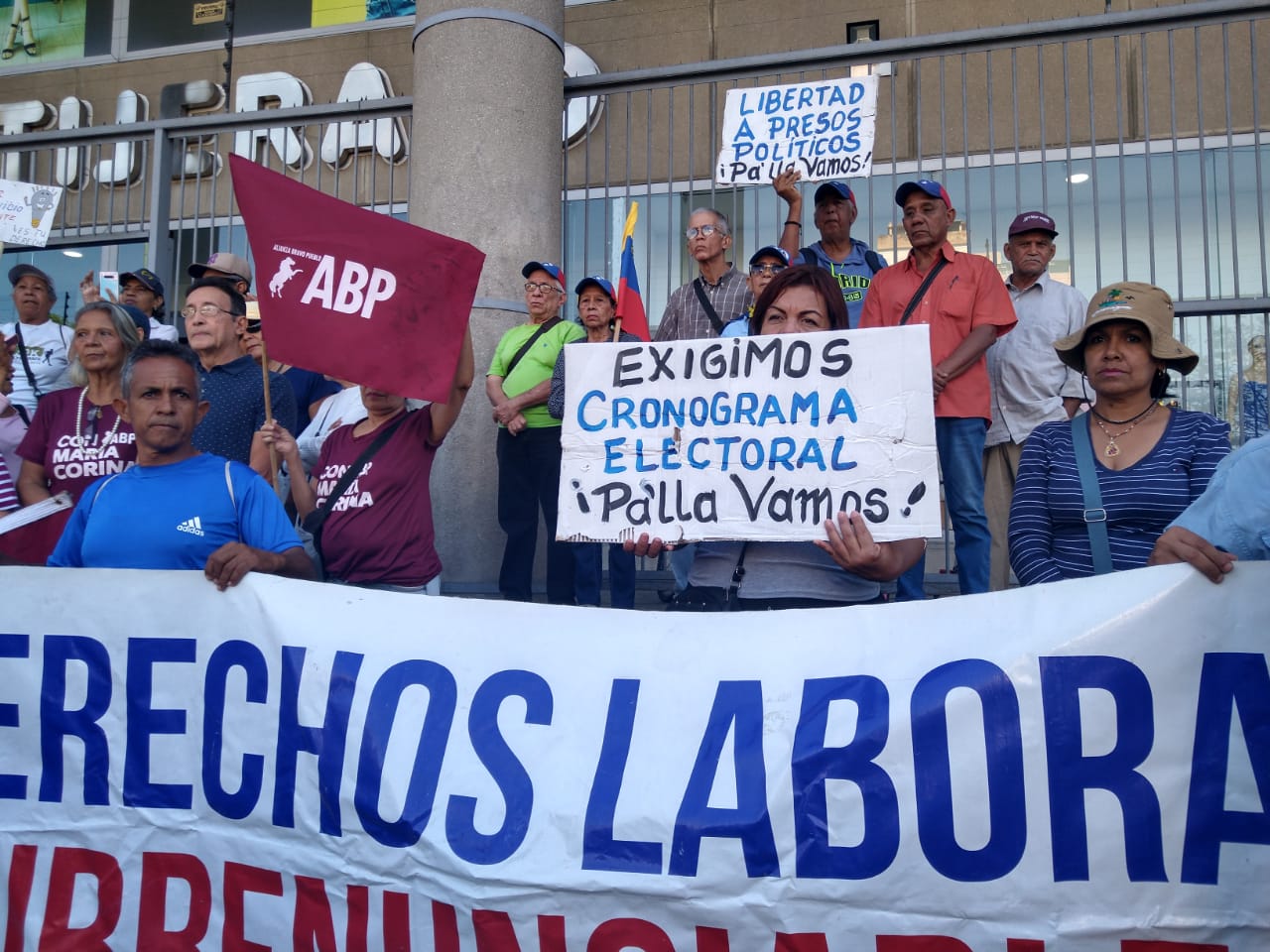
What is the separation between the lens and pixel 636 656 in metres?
2.78

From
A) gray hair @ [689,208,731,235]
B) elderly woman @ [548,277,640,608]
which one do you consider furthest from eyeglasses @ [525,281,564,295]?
gray hair @ [689,208,731,235]

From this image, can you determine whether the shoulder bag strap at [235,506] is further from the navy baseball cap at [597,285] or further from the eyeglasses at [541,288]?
the navy baseball cap at [597,285]

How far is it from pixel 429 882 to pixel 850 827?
1.01 metres

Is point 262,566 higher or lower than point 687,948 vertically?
higher

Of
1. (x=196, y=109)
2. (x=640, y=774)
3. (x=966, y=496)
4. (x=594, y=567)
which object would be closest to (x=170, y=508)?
(x=640, y=774)

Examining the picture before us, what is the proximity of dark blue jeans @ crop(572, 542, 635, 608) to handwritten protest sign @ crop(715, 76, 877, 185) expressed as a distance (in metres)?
2.07

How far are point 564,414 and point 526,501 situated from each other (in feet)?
5.74

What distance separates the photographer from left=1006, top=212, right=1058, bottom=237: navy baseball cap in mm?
5320

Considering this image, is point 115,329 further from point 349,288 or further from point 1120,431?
point 1120,431

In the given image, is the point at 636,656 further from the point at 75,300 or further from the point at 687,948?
the point at 75,300

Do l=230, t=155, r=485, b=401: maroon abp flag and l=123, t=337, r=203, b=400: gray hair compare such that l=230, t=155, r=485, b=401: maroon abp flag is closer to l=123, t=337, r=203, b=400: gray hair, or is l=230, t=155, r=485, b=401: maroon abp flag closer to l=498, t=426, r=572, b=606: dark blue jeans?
l=123, t=337, r=203, b=400: gray hair

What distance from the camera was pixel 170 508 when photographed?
3.26 metres

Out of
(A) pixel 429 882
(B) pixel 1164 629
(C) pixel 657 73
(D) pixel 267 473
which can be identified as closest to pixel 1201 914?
(B) pixel 1164 629

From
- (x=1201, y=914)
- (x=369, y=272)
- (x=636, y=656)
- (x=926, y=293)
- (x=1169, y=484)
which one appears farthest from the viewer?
(x=926, y=293)
